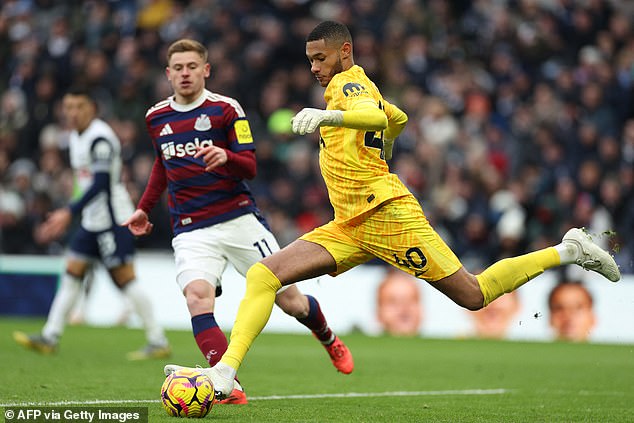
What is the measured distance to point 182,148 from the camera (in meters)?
8.34

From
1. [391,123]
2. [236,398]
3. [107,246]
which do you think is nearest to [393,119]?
[391,123]

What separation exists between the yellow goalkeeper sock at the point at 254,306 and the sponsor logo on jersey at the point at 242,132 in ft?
4.14

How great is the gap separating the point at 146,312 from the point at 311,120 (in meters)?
6.44

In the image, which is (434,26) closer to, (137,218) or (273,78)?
(273,78)

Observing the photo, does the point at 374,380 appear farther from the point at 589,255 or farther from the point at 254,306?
the point at 254,306

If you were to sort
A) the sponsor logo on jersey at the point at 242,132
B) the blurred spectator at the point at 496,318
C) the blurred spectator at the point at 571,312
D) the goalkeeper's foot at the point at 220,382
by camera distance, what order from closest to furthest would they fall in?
the goalkeeper's foot at the point at 220,382, the sponsor logo on jersey at the point at 242,132, the blurred spectator at the point at 571,312, the blurred spectator at the point at 496,318

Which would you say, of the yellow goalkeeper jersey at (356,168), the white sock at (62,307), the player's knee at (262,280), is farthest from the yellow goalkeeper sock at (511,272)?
the white sock at (62,307)

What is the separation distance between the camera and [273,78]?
2002 centimetres

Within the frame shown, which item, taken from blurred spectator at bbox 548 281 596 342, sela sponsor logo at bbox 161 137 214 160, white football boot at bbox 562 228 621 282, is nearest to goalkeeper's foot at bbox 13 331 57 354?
sela sponsor logo at bbox 161 137 214 160

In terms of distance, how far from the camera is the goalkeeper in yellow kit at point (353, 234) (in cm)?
723

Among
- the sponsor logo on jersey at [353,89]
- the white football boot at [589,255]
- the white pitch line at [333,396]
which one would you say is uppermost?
the sponsor logo on jersey at [353,89]

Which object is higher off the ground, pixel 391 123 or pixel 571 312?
pixel 391 123

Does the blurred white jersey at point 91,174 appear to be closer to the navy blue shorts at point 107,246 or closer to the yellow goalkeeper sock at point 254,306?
the navy blue shorts at point 107,246

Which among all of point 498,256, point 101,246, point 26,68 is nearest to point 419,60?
point 498,256
